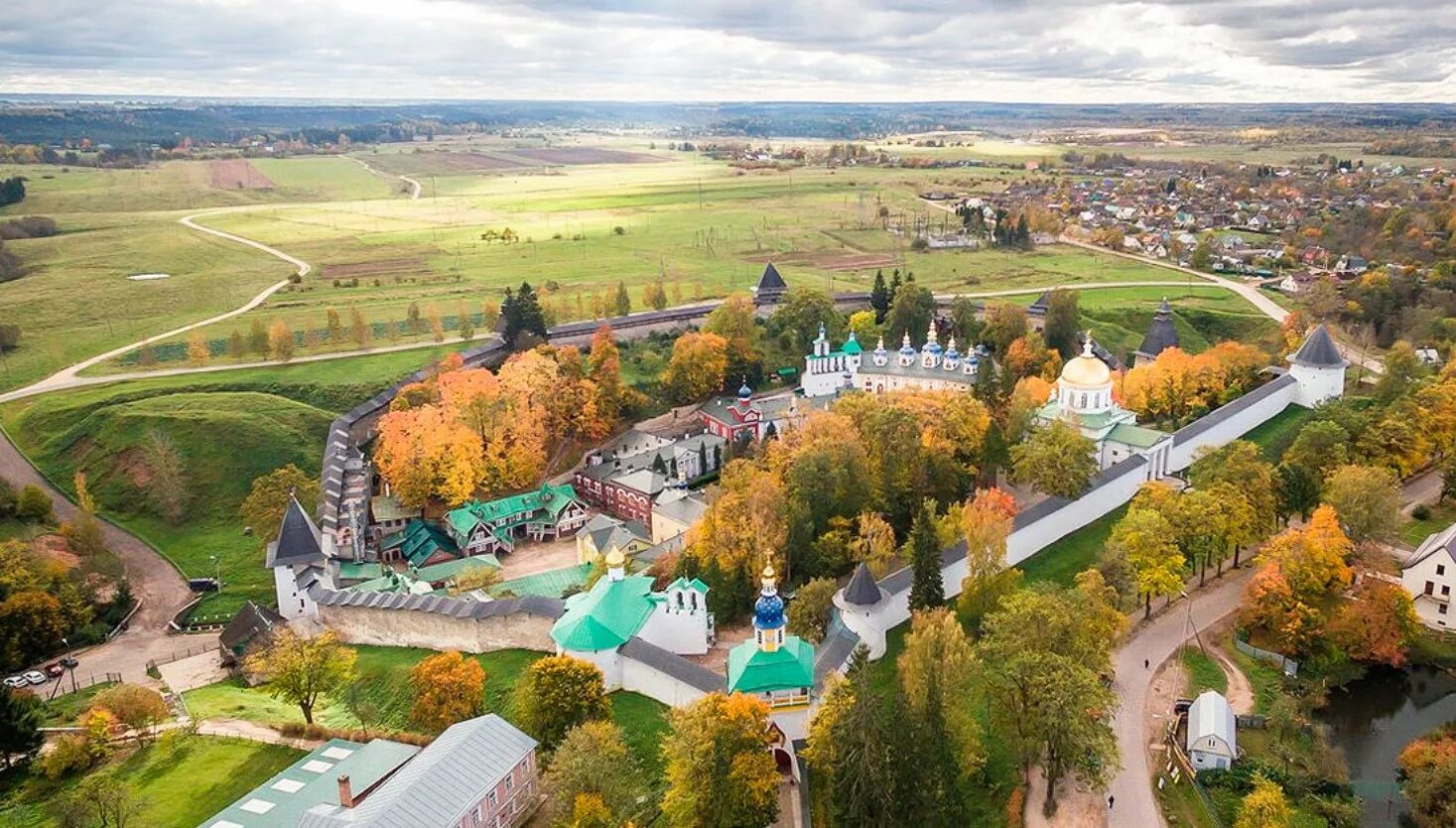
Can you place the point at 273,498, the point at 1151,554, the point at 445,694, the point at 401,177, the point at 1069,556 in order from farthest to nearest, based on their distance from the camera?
the point at 401,177, the point at 273,498, the point at 1069,556, the point at 1151,554, the point at 445,694

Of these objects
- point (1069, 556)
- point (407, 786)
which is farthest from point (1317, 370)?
point (407, 786)

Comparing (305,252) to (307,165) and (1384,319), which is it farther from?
(1384,319)

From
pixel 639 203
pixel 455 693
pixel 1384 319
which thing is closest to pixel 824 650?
pixel 455 693

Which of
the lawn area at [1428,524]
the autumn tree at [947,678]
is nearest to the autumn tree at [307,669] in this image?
the autumn tree at [947,678]

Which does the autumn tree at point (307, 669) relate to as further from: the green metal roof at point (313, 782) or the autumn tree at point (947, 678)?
the autumn tree at point (947, 678)

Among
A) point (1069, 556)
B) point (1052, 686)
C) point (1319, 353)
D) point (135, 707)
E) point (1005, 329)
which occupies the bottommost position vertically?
point (135, 707)

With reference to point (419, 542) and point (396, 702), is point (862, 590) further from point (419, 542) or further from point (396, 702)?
point (419, 542)
